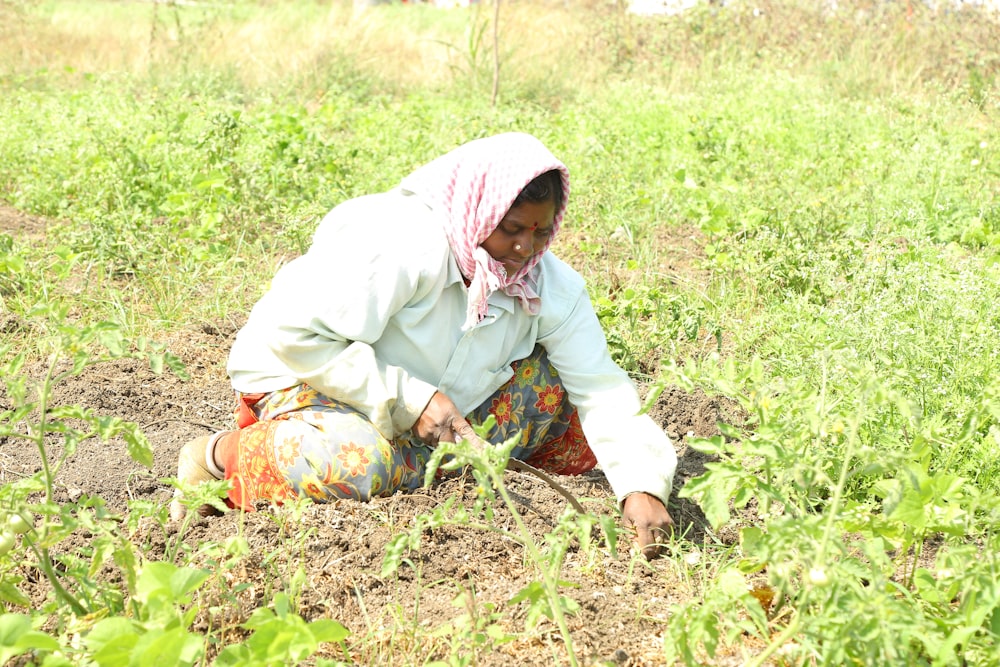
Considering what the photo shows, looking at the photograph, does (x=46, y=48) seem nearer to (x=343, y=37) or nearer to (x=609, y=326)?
(x=343, y=37)

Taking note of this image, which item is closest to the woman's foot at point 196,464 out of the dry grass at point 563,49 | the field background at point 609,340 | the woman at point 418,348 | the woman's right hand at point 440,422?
the woman at point 418,348

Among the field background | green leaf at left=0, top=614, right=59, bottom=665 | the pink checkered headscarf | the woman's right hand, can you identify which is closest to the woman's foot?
the field background

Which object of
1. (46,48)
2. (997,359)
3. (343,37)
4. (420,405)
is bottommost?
(46,48)

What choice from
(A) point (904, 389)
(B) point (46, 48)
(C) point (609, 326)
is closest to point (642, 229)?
(C) point (609, 326)

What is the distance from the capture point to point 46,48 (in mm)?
10234

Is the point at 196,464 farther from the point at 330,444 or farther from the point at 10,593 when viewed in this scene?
the point at 10,593

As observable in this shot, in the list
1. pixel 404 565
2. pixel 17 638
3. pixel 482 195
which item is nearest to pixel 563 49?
pixel 482 195

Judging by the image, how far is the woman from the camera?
105 inches

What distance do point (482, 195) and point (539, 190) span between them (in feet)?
0.47

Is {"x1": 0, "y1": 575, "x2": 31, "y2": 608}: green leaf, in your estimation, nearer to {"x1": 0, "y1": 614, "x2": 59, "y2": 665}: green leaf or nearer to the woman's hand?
{"x1": 0, "y1": 614, "x2": 59, "y2": 665}: green leaf

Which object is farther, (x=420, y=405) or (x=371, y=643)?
(x=420, y=405)

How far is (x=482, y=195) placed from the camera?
2.71 metres

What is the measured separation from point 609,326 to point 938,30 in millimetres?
6466

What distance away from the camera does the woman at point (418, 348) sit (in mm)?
2666
